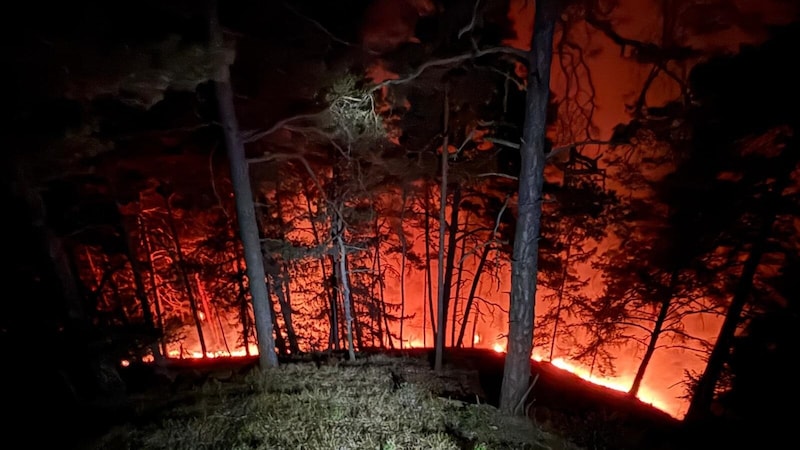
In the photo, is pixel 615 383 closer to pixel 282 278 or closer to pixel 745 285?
pixel 745 285

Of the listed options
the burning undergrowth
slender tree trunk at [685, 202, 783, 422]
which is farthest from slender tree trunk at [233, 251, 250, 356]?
slender tree trunk at [685, 202, 783, 422]

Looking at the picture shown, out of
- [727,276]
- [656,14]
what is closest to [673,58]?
[656,14]

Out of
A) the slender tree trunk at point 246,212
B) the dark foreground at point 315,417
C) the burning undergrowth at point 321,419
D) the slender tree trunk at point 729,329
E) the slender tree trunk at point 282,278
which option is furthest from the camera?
the slender tree trunk at point 282,278

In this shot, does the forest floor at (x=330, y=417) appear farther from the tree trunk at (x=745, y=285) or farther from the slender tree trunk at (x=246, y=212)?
the tree trunk at (x=745, y=285)

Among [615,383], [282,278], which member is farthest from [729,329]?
[282,278]

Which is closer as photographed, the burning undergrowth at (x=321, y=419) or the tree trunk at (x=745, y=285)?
the burning undergrowth at (x=321, y=419)

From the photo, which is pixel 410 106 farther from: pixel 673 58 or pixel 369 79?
pixel 673 58

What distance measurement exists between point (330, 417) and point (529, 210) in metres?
4.70

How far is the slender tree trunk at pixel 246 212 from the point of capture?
7758mm

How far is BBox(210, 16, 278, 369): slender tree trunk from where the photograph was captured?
7.76 meters

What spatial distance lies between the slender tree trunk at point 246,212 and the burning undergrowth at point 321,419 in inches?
30.1

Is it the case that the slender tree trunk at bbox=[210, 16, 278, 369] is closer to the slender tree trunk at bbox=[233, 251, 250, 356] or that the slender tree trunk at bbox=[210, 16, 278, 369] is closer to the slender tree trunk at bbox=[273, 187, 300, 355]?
the slender tree trunk at bbox=[273, 187, 300, 355]

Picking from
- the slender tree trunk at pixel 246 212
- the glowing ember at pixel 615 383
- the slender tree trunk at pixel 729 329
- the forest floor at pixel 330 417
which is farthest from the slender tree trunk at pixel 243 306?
the slender tree trunk at pixel 729 329

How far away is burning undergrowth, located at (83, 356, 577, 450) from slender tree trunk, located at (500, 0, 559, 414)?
82cm
